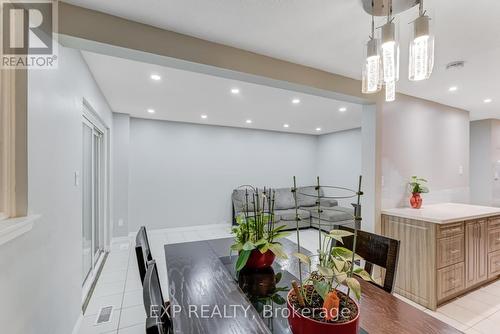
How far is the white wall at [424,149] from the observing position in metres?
2.93

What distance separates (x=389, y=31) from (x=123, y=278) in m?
3.68

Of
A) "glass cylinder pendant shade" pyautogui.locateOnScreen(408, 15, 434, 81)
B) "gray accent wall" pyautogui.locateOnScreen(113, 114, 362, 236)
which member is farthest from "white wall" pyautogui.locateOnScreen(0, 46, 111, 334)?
"gray accent wall" pyautogui.locateOnScreen(113, 114, 362, 236)

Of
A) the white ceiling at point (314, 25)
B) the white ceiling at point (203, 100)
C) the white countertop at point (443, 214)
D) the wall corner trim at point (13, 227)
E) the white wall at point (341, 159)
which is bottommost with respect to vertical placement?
the white countertop at point (443, 214)

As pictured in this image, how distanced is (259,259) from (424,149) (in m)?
3.10

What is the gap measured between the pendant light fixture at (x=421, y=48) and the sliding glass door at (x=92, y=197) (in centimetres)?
293

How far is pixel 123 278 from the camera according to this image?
301 centimetres

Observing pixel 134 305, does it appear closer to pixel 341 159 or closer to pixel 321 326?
pixel 321 326

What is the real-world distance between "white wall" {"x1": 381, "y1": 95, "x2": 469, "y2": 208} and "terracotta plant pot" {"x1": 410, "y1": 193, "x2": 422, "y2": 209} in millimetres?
97

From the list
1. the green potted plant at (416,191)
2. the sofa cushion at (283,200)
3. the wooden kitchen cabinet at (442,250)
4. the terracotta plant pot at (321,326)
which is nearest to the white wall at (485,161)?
the wooden kitchen cabinet at (442,250)

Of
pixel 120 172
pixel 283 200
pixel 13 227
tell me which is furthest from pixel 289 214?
pixel 13 227

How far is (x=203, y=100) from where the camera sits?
3564 millimetres

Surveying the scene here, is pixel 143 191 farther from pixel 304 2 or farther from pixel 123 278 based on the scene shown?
pixel 304 2

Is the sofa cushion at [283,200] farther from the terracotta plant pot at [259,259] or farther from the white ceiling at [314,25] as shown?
the terracotta plant pot at [259,259]

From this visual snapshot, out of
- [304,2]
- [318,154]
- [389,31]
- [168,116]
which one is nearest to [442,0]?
[389,31]
